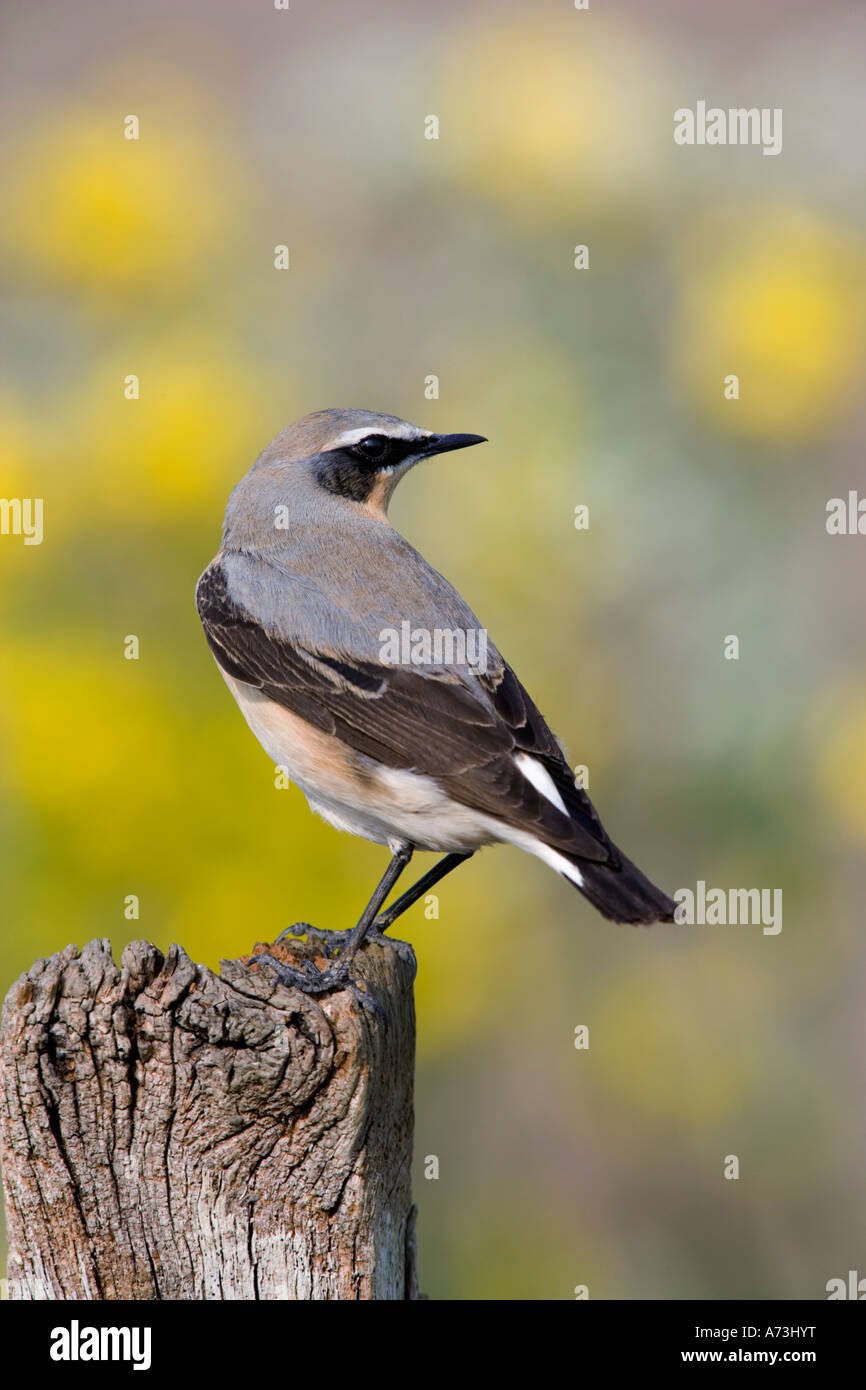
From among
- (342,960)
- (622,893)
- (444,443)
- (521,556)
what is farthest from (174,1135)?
(521,556)

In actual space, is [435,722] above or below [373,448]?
below

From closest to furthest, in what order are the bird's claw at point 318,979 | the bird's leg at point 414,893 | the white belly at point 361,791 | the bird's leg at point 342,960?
1. the bird's claw at point 318,979
2. the bird's leg at point 342,960
3. the white belly at point 361,791
4. the bird's leg at point 414,893

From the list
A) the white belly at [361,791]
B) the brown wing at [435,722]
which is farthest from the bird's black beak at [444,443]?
the white belly at [361,791]

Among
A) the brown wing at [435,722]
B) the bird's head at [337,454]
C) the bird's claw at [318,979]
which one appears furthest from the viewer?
the bird's head at [337,454]

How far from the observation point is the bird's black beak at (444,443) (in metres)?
5.51

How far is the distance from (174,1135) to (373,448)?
2.90 metres

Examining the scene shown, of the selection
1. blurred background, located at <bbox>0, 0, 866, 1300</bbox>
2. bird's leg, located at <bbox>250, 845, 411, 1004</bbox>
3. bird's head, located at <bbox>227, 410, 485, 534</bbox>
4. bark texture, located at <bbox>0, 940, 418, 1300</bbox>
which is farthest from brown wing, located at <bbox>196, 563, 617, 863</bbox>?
bark texture, located at <bbox>0, 940, 418, 1300</bbox>

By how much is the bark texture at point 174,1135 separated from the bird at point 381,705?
0.66 meters

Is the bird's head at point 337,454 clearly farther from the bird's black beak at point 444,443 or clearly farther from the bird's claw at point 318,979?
the bird's claw at point 318,979

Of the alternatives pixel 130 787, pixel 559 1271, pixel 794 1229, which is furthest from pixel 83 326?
pixel 794 1229

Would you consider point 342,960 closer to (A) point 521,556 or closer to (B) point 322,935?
(B) point 322,935

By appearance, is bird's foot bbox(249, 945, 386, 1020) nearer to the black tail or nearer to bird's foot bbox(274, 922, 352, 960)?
bird's foot bbox(274, 922, 352, 960)

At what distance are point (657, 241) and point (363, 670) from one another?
3.85 metres

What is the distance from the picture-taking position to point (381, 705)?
471 centimetres
